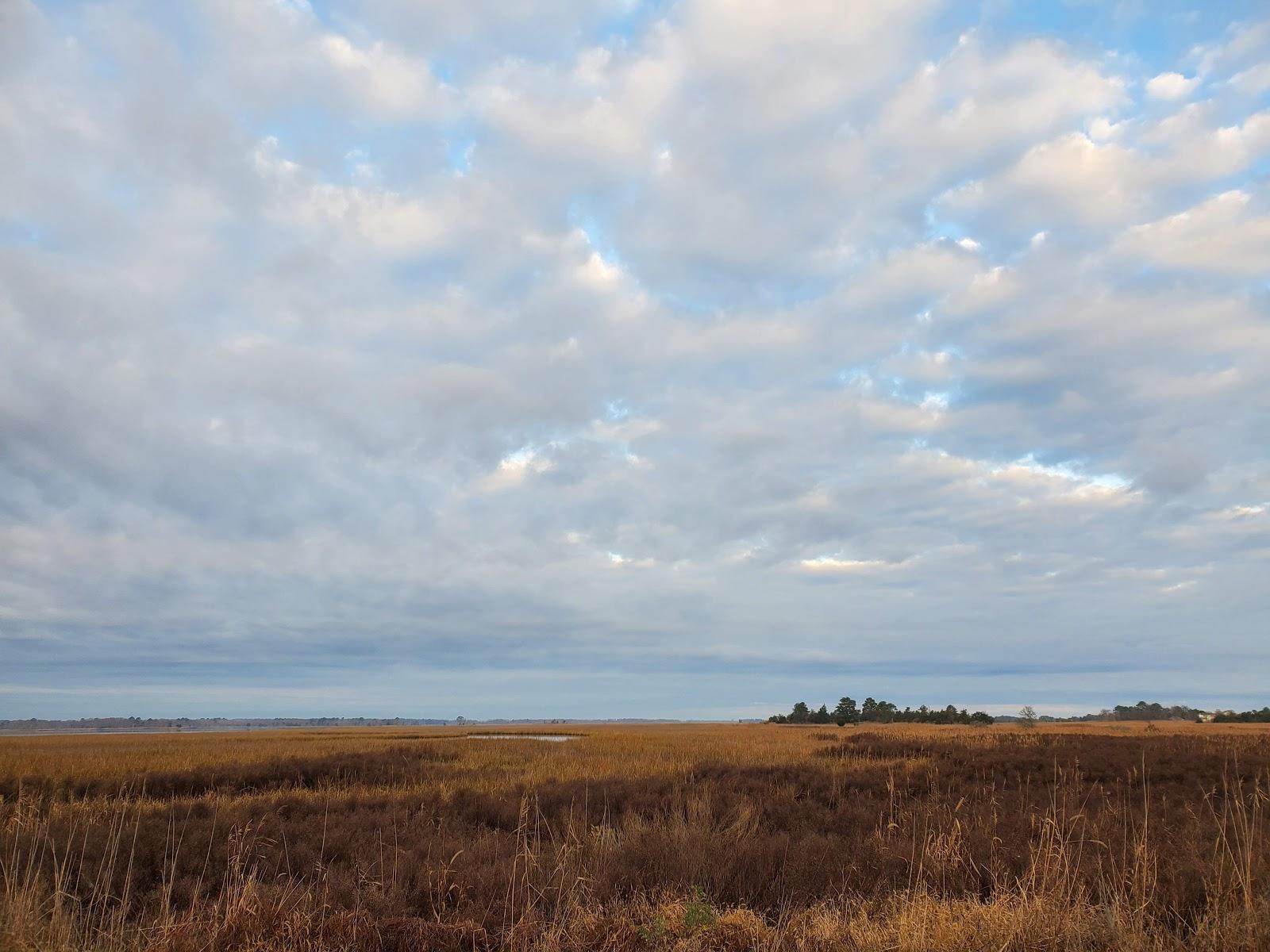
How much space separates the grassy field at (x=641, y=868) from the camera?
258 inches

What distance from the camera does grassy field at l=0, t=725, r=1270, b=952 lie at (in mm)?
6543

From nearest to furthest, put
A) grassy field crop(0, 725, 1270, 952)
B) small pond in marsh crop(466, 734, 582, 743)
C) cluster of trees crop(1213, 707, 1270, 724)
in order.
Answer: grassy field crop(0, 725, 1270, 952), small pond in marsh crop(466, 734, 582, 743), cluster of trees crop(1213, 707, 1270, 724)

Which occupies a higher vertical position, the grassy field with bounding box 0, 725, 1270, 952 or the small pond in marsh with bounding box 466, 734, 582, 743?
the grassy field with bounding box 0, 725, 1270, 952

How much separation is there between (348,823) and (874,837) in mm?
8724

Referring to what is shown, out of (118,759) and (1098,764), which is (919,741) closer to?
(1098,764)

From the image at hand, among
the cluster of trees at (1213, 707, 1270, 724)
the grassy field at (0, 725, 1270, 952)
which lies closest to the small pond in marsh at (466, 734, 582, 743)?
the grassy field at (0, 725, 1270, 952)

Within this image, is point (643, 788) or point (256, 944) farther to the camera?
point (643, 788)

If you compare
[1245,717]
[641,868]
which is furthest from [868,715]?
[641,868]

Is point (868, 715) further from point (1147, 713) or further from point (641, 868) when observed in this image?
point (641, 868)

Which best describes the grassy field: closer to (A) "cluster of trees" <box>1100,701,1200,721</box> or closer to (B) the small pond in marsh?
(B) the small pond in marsh

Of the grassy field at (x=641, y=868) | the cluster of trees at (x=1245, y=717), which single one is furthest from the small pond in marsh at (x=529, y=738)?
the cluster of trees at (x=1245, y=717)

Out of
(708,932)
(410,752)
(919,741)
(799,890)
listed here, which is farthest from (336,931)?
(919,741)

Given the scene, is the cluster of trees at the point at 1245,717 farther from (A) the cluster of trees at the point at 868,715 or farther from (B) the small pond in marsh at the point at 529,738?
(B) the small pond in marsh at the point at 529,738

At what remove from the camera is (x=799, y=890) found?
905 centimetres
